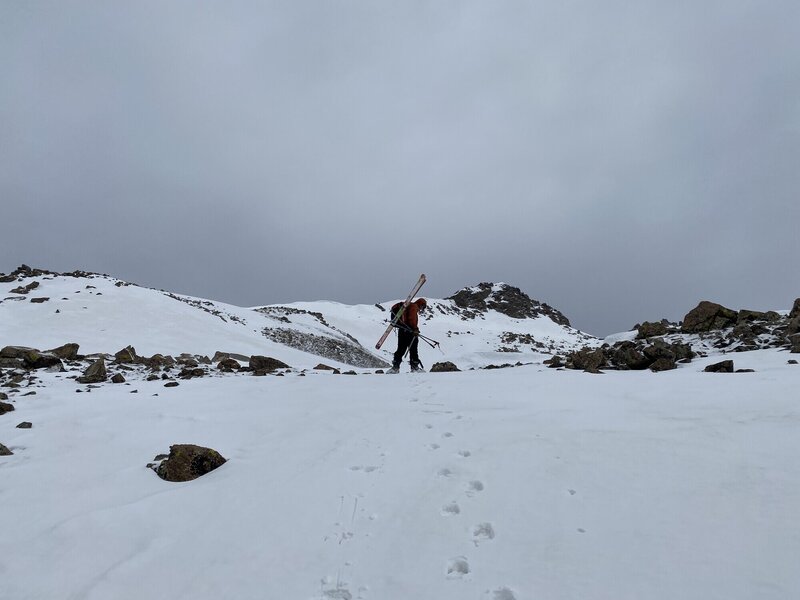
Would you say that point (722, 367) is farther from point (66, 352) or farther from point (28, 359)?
point (66, 352)

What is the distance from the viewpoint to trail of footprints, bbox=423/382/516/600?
257cm

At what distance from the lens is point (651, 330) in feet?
46.4

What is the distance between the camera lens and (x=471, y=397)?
756 centimetres

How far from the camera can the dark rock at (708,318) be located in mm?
12516

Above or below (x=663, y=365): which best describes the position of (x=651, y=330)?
above

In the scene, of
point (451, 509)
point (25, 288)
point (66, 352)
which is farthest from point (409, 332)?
point (25, 288)

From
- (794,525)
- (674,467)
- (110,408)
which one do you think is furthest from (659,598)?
(110,408)

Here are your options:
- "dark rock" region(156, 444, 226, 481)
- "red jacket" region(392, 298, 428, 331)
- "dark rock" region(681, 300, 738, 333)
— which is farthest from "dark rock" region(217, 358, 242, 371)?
"dark rock" region(681, 300, 738, 333)

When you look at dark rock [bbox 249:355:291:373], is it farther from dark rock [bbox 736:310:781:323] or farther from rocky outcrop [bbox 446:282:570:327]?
rocky outcrop [bbox 446:282:570:327]

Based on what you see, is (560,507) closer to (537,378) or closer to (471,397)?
(471,397)

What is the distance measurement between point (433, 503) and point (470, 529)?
1.67 ft

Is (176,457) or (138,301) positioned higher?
(138,301)

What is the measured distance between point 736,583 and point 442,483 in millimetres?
2305

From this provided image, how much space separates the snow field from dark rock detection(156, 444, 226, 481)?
161 millimetres
